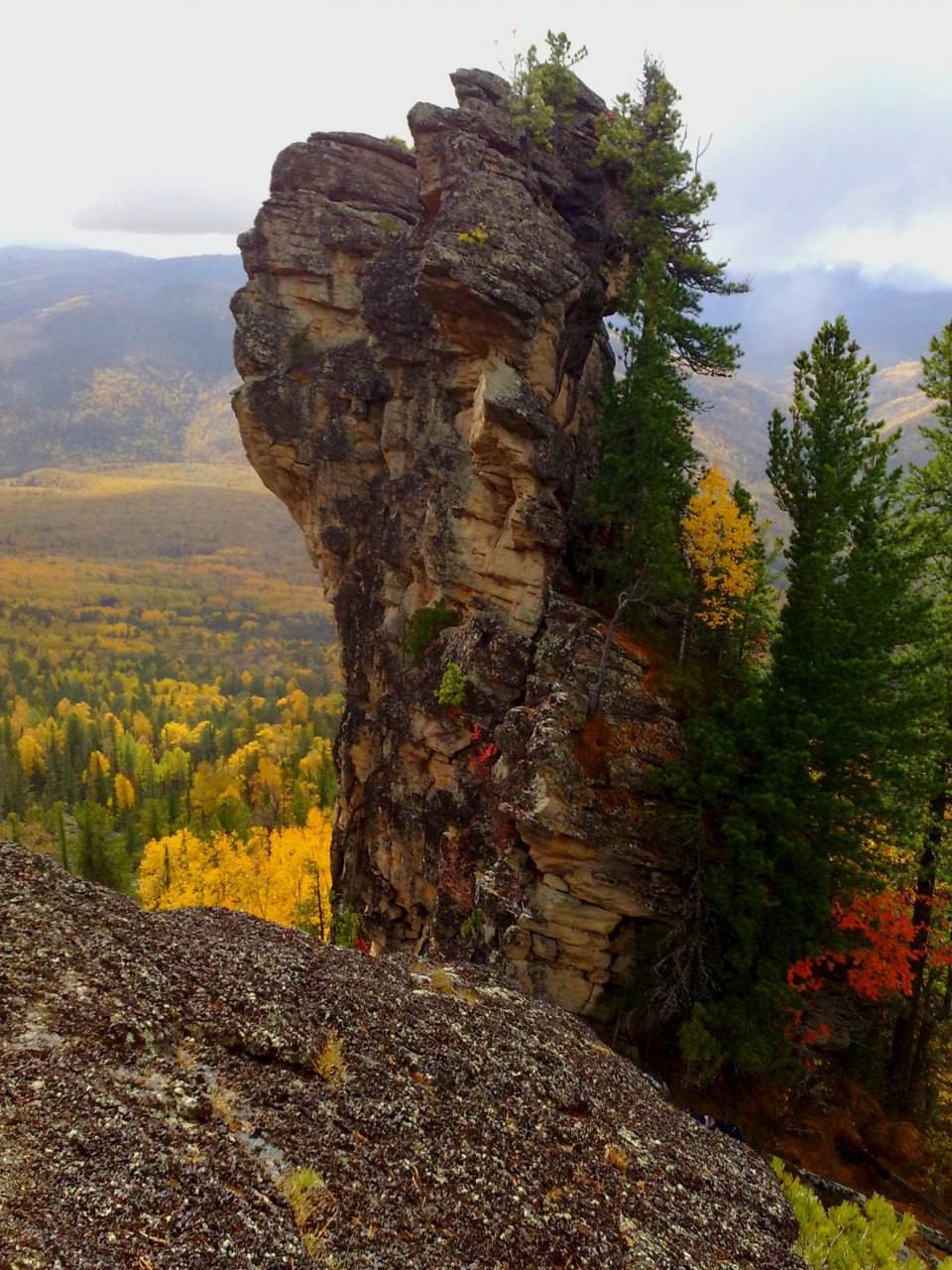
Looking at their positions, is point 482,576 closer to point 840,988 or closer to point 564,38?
point 840,988

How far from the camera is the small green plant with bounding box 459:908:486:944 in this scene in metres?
26.6

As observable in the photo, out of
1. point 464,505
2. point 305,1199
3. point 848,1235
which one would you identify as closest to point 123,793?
point 464,505

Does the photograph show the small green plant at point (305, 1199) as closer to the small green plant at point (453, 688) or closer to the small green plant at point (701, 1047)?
the small green plant at point (701, 1047)

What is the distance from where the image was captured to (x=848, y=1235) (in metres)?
13.0

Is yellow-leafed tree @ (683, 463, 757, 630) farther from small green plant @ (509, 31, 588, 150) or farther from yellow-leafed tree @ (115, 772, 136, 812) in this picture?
yellow-leafed tree @ (115, 772, 136, 812)

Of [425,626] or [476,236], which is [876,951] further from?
[476,236]

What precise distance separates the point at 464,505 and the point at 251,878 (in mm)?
35702

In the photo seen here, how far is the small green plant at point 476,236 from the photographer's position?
99.6ft

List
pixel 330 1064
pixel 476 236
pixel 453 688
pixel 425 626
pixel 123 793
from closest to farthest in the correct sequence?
pixel 330 1064 < pixel 476 236 < pixel 453 688 < pixel 425 626 < pixel 123 793

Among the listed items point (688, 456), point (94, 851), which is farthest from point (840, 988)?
point (94, 851)

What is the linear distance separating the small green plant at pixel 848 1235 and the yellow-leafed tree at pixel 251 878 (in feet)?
122

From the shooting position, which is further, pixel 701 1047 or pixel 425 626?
pixel 425 626

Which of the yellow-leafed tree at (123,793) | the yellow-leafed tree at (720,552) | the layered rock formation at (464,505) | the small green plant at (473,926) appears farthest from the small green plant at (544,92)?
the yellow-leafed tree at (123,793)

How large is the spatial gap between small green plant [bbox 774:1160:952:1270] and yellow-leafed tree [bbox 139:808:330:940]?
37.0 m
